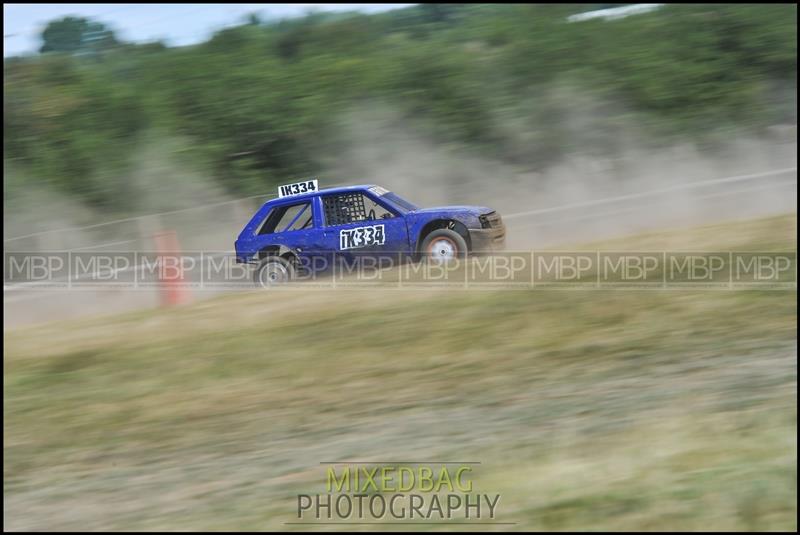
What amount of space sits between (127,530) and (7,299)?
25.1 ft

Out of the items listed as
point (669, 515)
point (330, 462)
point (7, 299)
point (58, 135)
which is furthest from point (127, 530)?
point (58, 135)

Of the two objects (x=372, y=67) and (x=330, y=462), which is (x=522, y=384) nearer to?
(x=330, y=462)

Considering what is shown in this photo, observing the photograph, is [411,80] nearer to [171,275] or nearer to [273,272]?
[171,275]

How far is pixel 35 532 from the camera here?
5.02 meters

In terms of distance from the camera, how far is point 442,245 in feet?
26.7

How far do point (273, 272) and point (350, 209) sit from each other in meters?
0.99

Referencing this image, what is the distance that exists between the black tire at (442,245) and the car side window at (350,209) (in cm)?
49

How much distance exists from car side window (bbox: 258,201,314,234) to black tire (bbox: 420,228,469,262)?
3.92 feet

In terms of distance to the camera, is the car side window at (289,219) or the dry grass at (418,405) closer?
the dry grass at (418,405)

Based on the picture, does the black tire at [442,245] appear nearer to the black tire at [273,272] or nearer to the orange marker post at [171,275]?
the black tire at [273,272]

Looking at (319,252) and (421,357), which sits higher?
(319,252)

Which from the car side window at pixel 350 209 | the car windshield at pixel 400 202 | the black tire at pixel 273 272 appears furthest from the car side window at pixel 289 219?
the car windshield at pixel 400 202

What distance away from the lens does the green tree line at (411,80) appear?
1588 centimetres

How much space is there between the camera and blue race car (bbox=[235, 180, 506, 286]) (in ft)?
24.1
